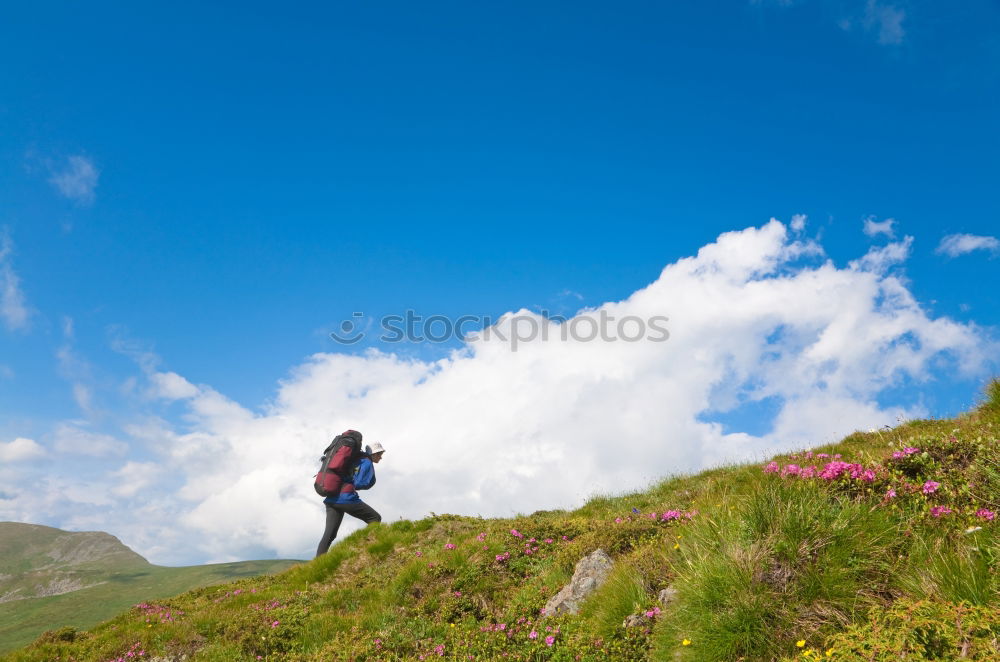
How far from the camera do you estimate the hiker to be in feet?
56.4

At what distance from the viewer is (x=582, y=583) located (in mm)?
9070

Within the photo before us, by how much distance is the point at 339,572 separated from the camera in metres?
14.6

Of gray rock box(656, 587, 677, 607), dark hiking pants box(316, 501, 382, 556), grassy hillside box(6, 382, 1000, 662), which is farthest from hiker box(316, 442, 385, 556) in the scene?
gray rock box(656, 587, 677, 607)

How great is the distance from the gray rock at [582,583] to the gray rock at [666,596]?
4.92ft

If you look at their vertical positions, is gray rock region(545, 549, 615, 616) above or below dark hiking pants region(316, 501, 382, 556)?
below

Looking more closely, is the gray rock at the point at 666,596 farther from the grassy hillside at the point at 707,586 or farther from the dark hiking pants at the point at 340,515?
the dark hiking pants at the point at 340,515

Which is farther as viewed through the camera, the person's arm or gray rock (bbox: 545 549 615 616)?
the person's arm

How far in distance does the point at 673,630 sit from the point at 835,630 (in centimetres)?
167

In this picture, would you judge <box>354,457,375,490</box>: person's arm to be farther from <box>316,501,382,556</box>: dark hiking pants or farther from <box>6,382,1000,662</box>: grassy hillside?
<box>6,382,1000,662</box>: grassy hillside

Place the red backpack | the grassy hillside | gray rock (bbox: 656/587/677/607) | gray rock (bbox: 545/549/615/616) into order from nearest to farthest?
1. the grassy hillside
2. gray rock (bbox: 656/587/677/607)
3. gray rock (bbox: 545/549/615/616)
4. the red backpack

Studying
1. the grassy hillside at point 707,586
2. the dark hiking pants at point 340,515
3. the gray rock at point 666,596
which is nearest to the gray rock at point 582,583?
the grassy hillside at point 707,586

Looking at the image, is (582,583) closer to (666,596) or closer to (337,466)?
(666,596)

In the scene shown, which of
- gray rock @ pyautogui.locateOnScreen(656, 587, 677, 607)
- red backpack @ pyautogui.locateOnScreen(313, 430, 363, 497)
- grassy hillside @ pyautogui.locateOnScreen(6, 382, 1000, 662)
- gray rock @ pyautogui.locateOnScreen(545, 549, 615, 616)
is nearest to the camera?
grassy hillside @ pyautogui.locateOnScreen(6, 382, 1000, 662)

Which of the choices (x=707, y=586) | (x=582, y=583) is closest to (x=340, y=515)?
(x=582, y=583)
